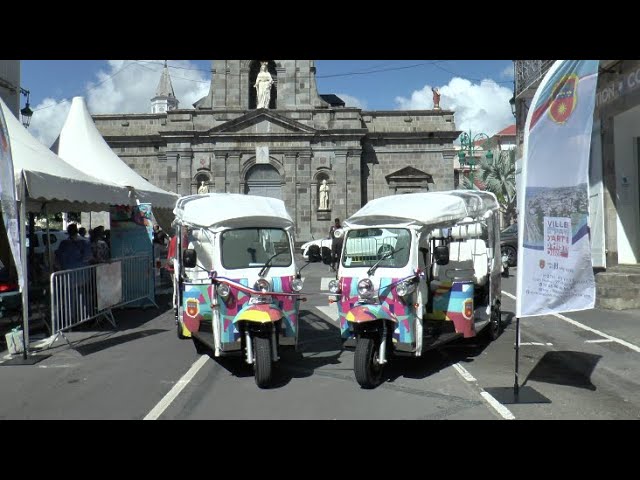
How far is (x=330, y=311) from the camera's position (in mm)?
12594

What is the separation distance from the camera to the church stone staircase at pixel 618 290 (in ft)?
38.7

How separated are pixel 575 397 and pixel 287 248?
160 inches

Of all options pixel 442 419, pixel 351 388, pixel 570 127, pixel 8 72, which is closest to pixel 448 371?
pixel 351 388

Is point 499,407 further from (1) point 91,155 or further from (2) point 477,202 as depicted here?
(1) point 91,155

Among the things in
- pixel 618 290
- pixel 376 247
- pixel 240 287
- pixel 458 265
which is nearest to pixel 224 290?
pixel 240 287

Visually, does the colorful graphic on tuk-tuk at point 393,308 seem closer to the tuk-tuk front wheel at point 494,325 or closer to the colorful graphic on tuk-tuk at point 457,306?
the colorful graphic on tuk-tuk at point 457,306

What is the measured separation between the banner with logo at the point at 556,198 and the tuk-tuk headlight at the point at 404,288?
4.58ft

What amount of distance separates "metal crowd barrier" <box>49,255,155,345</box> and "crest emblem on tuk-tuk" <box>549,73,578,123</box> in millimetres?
7352

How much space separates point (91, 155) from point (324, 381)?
A: 950cm

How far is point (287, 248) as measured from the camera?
26.7ft

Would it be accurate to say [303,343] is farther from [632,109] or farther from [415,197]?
[632,109]

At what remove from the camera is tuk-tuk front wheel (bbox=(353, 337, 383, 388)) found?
657cm

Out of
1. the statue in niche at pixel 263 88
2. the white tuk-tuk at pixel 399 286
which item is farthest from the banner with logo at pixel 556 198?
the statue in niche at pixel 263 88

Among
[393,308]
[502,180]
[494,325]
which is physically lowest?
[494,325]
